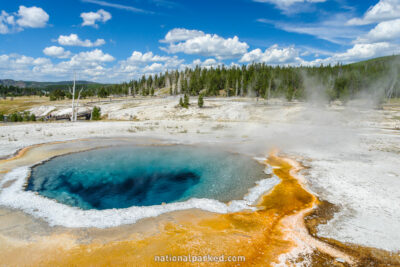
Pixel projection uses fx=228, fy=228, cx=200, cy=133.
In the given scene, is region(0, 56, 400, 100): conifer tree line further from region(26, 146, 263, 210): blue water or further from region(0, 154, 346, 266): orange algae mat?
region(0, 154, 346, 266): orange algae mat

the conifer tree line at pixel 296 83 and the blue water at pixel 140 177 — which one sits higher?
the conifer tree line at pixel 296 83

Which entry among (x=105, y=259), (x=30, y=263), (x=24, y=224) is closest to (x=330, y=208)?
(x=105, y=259)

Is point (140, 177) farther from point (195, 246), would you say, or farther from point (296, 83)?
point (296, 83)

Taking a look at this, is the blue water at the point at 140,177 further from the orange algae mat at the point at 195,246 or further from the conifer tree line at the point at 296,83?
the conifer tree line at the point at 296,83

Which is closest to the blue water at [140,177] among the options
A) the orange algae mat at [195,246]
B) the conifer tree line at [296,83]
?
the orange algae mat at [195,246]

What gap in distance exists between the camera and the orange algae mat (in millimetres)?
5590

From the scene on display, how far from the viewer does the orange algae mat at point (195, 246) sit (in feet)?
18.3

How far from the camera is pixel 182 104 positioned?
44031mm

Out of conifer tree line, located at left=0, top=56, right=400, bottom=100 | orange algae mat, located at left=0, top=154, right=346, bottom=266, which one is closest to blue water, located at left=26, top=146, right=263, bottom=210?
orange algae mat, located at left=0, top=154, right=346, bottom=266

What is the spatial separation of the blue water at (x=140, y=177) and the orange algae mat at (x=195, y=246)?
2.13 meters

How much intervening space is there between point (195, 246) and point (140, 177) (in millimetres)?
7183

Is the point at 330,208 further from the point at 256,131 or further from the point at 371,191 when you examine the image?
the point at 256,131

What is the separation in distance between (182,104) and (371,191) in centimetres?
3697

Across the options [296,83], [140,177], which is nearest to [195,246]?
[140,177]
